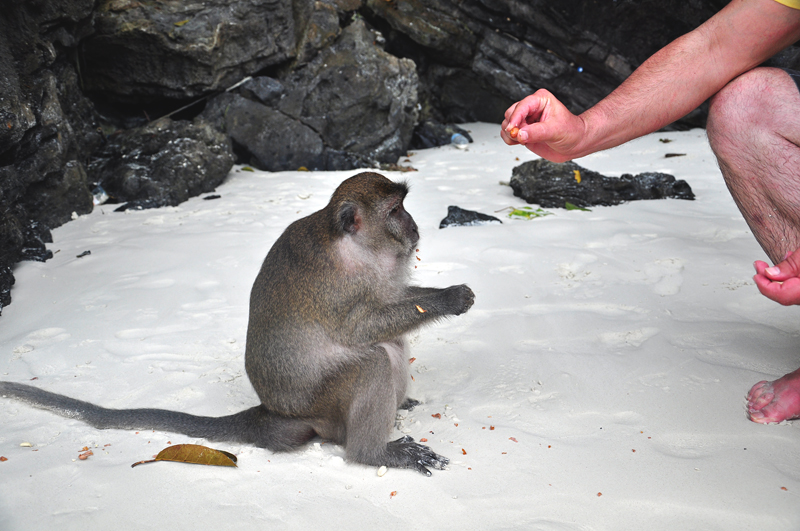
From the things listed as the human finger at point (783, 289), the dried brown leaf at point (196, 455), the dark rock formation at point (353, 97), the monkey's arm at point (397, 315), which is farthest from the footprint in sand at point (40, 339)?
the dark rock formation at point (353, 97)

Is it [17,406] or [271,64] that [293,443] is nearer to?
[17,406]

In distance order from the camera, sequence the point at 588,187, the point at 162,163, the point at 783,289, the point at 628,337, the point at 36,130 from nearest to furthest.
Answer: the point at 783,289 < the point at 628,337 < the point at 36,130 < the point at 588,187 < the point at 162,163

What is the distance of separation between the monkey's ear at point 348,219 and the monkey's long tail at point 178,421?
0.89 metres

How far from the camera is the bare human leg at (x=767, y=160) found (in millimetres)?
2396

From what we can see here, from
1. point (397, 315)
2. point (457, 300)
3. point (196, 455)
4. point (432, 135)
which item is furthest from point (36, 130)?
point (432, 135)

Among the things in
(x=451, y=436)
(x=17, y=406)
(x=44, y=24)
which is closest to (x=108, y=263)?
(x=17, y=406)

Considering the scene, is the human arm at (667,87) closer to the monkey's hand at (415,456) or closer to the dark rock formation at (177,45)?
the monkey's hand at (415,456)

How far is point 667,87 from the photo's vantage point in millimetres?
2832

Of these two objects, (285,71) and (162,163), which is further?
(285,71)

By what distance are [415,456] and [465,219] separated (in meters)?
3.19

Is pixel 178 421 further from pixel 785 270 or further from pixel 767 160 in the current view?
pixel 767 160

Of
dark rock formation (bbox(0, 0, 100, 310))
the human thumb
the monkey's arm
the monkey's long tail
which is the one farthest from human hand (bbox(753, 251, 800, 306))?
dark rock formation (bbox(0, 0, 100, 310))

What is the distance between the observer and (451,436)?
2.57 meters

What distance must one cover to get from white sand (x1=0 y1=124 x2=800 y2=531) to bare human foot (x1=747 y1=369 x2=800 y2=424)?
1.7 inches
